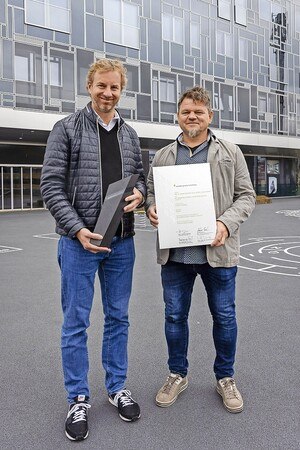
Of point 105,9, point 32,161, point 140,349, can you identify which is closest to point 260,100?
point 105,9

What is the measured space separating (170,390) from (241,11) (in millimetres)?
33507

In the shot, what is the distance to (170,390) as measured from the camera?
3385 mm

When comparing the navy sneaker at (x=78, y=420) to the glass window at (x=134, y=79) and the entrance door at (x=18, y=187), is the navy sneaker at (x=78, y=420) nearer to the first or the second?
the entrance door at (x=18, y=187)

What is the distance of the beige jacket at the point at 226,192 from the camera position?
3.16 m

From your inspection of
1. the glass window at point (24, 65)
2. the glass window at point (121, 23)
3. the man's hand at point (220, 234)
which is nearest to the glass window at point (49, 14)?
the glass window at point (24, 65)

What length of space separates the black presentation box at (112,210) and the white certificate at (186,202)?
26 centimetres

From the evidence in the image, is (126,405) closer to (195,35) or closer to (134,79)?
(134,79)

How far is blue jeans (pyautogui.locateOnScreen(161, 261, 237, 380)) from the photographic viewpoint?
3.26 m

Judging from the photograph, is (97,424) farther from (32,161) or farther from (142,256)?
(32,161)

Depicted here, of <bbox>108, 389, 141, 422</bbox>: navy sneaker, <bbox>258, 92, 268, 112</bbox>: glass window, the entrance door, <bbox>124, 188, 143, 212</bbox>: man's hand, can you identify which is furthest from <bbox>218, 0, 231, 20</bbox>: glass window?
<bbox>108, 389, 141, 422</bbox>: navy sneaker

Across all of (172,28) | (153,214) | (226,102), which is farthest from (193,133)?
(226,102)

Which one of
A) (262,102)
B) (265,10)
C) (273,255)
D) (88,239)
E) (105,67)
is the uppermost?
(265,10)

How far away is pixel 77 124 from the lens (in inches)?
116

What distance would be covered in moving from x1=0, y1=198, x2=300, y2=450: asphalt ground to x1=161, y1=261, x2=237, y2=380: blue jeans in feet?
1.23
